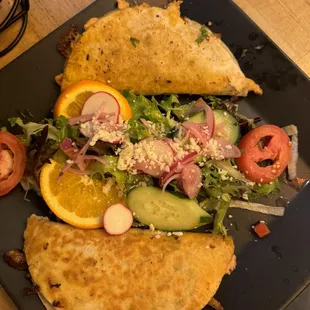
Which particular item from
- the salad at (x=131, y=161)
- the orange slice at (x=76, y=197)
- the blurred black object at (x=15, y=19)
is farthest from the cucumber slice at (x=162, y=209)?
the blurred black object at (x=15, y=19)

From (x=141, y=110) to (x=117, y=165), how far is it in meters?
0.38

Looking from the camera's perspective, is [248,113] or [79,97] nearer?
[79,97]

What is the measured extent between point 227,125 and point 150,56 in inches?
23.6

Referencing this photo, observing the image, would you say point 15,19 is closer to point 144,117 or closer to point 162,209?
point 144,117

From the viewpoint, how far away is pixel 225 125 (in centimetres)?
295

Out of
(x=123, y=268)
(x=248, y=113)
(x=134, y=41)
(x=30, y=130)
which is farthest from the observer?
(x=248, y=113)

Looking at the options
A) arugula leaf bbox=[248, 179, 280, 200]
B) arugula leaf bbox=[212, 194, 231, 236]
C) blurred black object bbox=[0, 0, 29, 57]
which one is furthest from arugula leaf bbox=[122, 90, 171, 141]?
blurred black object bbox=[0, 0, 29, 57]

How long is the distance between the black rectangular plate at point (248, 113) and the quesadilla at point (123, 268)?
0.52 feet

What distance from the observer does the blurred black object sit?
10.4ft

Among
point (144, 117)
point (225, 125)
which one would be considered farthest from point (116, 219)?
point (225, 125)

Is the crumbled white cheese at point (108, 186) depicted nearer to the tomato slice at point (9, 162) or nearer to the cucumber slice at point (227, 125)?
the tomato slice at point (9, 162)

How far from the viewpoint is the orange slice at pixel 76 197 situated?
110 inches

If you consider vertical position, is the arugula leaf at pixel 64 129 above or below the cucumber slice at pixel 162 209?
above

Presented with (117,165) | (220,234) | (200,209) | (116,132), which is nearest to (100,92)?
(116,132)
